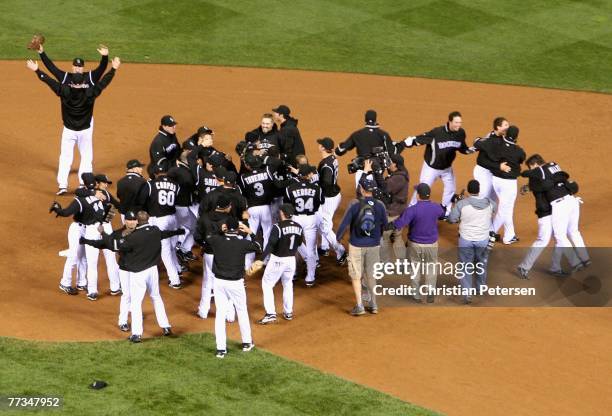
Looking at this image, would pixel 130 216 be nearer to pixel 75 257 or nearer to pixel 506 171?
pixel 75 257

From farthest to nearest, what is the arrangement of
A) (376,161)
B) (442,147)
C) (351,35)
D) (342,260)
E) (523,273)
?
(351,35) → (442,147) → (342,260) → (523,273) → (376,161)

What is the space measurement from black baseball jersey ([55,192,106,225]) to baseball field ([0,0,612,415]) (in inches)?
50.7

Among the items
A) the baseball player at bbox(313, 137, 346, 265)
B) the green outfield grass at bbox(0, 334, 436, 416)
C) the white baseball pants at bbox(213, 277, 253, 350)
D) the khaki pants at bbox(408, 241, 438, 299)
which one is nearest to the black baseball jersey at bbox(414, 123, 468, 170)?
the baseball player at bbox(313, 137, 346, 265)

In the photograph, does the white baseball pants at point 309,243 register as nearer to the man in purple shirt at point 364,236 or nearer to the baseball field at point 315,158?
the baseball field at point 315,158

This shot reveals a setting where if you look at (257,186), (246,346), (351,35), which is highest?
(351,35)

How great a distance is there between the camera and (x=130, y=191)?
54.2 feet

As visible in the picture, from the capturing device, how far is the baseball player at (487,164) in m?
18.3

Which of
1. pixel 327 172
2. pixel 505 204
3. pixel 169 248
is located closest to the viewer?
pixel 169 248

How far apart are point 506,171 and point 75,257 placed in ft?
23.2

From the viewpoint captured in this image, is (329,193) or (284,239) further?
(329,193)

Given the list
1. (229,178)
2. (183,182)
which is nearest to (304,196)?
(229,178)

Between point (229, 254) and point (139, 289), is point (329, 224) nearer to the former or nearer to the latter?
point (229, 254)

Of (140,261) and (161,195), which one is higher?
(161,195)

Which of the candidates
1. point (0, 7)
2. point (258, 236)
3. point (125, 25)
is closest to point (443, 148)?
point (258, 236)
